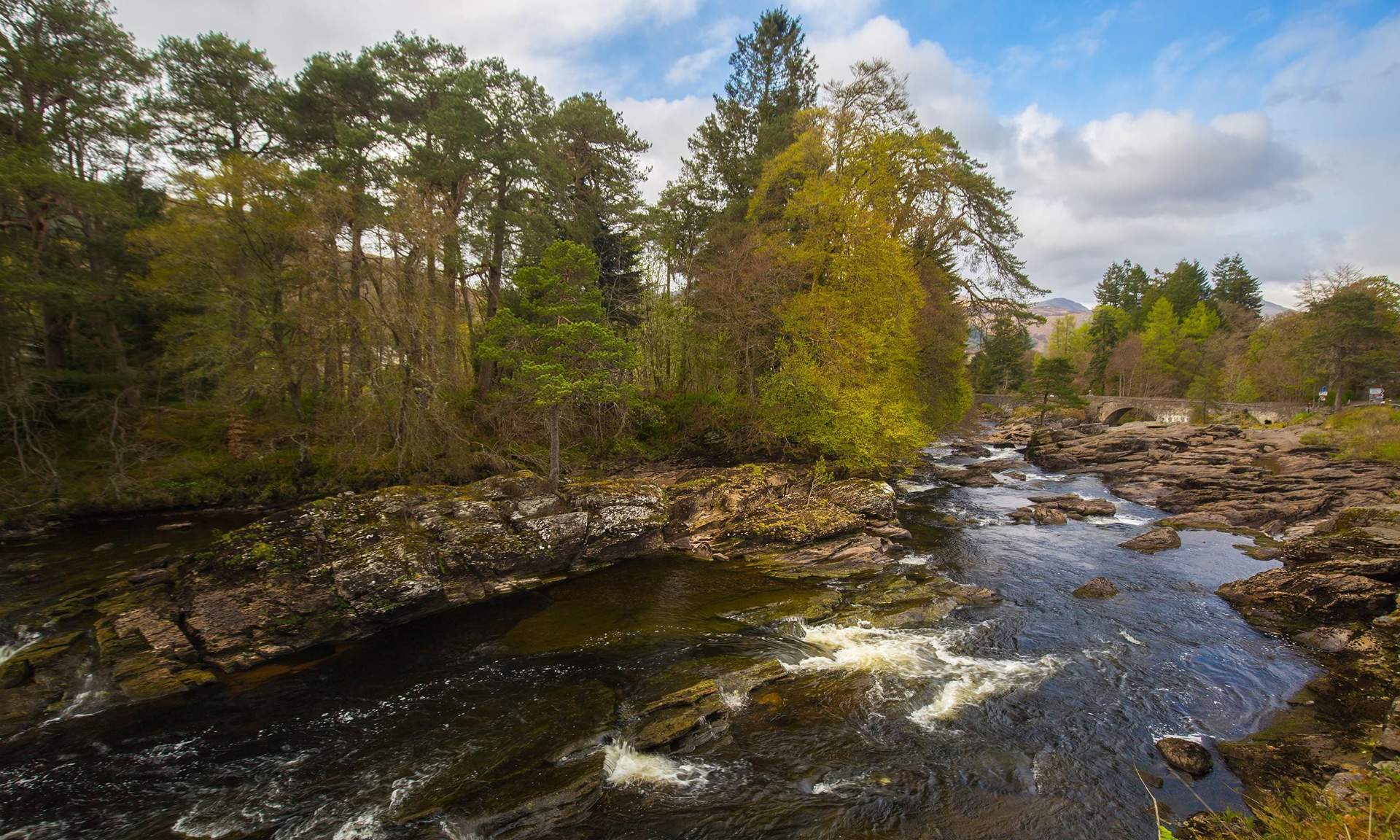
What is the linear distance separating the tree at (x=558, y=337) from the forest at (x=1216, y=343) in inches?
896

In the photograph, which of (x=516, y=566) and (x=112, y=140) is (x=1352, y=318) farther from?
(x=112, y=140)

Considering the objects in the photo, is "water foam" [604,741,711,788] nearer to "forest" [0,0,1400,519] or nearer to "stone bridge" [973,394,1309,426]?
"forest" [0,0,1400,519]

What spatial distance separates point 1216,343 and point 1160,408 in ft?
41.9

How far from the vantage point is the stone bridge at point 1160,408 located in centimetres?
4487

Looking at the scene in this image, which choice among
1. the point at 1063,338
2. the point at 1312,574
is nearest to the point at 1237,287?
the point at 1063,338

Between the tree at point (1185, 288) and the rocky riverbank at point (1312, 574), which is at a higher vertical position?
the tree at point (1185, 288)

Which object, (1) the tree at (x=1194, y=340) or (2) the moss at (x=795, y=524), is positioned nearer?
(2) the moss at (x=795, y=524)

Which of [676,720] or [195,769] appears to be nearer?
[195,769]

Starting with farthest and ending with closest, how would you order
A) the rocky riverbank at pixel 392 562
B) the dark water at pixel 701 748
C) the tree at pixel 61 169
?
1. the tree at pixel 61 169
2. the rocky riverbank at pixel 392 562
3. the dark water at pixel 701 748

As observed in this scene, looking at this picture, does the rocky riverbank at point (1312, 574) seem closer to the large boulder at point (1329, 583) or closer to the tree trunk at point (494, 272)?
the large boulder at point (1329, 583)

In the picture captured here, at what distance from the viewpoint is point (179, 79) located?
→ 21.1 meters

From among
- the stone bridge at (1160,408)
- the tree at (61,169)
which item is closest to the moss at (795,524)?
the tree at (61,169)

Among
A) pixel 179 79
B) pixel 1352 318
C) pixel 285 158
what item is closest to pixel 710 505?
pixel 285 158

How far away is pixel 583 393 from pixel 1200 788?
1787cm
